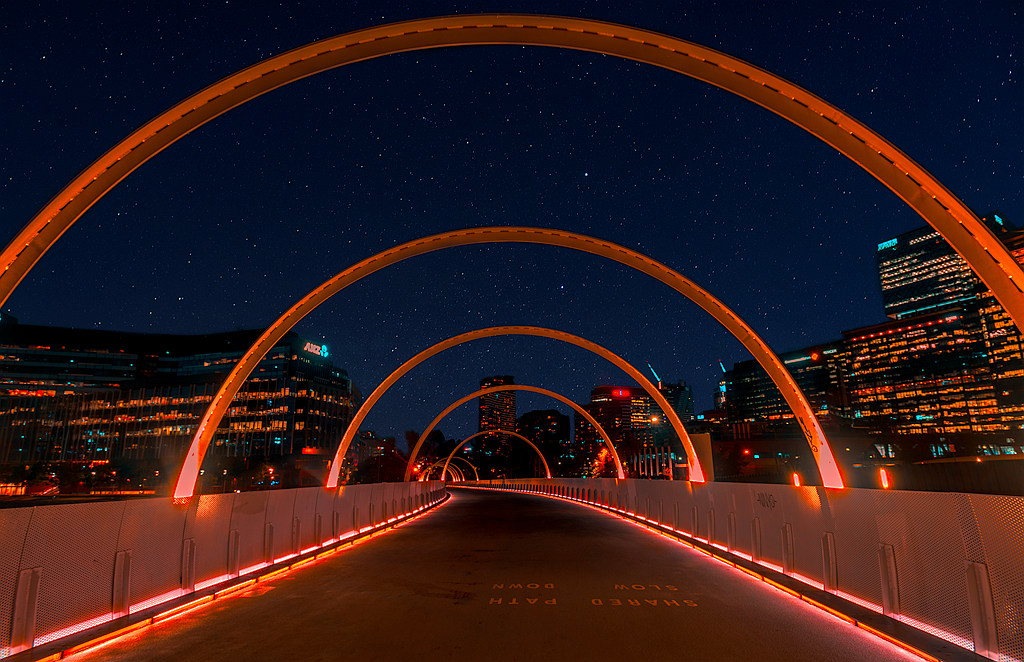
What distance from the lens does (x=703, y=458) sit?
23.3 m

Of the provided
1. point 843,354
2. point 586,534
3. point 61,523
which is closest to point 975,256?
point 61,523

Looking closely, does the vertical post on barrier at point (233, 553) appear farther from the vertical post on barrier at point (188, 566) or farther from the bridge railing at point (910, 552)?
the bridge railing at point (910, 552)

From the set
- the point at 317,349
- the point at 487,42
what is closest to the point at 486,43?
the point at 487,42

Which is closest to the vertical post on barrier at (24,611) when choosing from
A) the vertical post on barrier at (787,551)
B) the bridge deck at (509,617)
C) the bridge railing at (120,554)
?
the bridge railing at (120,554)

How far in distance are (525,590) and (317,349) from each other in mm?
134385

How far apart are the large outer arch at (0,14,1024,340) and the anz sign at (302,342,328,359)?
128m

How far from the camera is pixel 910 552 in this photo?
7.48 m

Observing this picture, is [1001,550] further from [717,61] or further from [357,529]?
[357,529]

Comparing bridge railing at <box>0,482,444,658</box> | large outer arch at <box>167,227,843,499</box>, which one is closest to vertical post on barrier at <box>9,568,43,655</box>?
bridge railing at <box>0,482,444,658</box>

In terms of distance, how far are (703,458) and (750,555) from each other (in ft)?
33.2

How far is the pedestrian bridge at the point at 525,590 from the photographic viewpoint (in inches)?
258

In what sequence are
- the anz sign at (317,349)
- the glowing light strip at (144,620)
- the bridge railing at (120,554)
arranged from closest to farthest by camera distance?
1. the bridge railing at (120,554)
2. the glowing light strip at (144,620)
3. the anz sign at (317,349)

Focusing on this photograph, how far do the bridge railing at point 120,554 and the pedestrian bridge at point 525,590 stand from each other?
0.08 ft

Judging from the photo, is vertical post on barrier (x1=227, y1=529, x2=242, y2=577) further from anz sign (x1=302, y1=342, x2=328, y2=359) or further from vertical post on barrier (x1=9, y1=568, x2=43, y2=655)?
anz sign (x1=302, y1=342, x2=328, y2=359)
